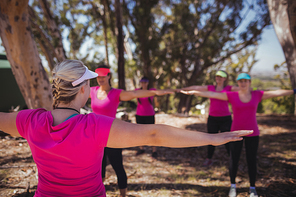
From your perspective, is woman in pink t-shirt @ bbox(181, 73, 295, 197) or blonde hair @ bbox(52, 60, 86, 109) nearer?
blonde hair @ bbox(52, 60, 86, 109)

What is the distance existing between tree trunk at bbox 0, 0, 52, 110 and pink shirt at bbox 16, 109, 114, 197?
2803 millimetres

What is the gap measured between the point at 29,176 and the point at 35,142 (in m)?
3.16

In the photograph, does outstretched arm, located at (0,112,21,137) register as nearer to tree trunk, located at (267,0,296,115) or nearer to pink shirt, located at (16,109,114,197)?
pink shirt, located at (16,109,114,197)

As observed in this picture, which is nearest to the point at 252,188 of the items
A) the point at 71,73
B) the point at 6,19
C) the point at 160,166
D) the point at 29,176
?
the point at 160,166

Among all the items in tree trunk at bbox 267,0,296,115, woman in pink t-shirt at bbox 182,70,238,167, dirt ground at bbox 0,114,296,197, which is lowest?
dirt ground at bbox 0,114,296,197

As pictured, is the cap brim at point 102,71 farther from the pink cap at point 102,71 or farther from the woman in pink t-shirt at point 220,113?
the woman in pink t-shirt at point 220,113

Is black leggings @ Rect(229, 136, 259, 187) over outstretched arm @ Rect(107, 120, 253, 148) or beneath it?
beneath

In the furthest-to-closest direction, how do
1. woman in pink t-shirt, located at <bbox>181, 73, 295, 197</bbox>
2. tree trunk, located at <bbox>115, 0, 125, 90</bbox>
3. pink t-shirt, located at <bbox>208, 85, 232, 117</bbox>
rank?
tree trunk, located at <bbox>115, 0, 125, 90</bbox> < pink t-shirt, located at <bbox>208, 85, 232, 117</bbox> < woman in pink t-shirt, located at <bbox>181, 73, 295, 197</bbox>

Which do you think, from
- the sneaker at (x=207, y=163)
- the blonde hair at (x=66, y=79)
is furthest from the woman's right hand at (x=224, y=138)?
the sneaker at (x=207, y=163)

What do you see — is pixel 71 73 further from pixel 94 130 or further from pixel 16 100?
pixel 16 100

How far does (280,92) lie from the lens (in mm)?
3461

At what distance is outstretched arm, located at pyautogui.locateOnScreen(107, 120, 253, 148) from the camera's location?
3.82ft

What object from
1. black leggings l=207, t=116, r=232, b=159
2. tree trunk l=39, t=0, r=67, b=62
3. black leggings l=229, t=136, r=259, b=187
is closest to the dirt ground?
black leggings l=229, t=136, r=259, b=187

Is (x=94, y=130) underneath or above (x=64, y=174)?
above
